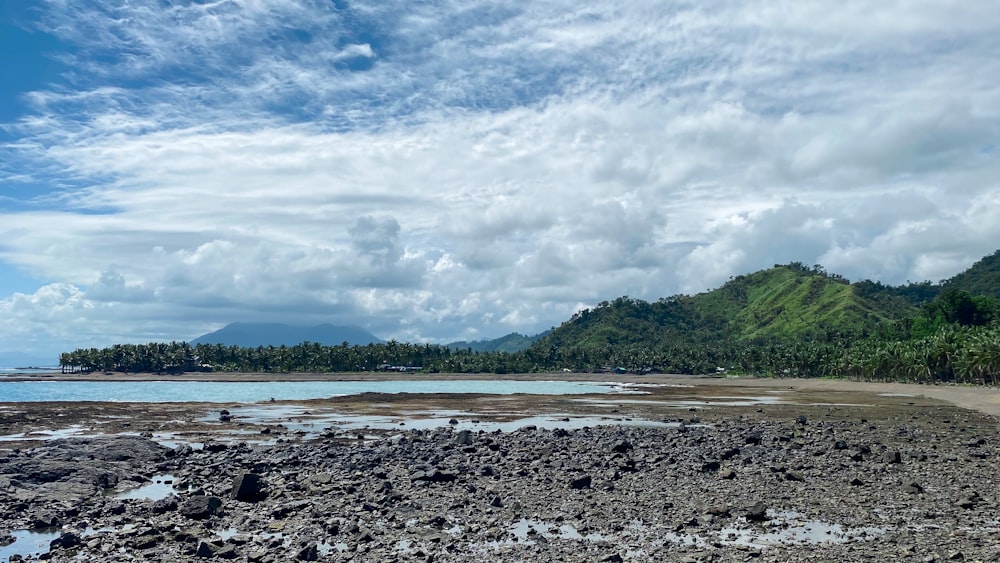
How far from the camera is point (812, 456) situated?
33344mm

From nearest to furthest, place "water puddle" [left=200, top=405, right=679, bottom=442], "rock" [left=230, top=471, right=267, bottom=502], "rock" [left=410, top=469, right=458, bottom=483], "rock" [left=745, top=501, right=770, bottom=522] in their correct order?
"rock" [left=745, top=501, right=770, bottom=522] → "rock" [left=230, top=471, right=267, bottom=502] → "rock" [left=410, top=469, right=458, bottom=483] → "water puddle" [left=200, top=405, right=679, bottom=442]

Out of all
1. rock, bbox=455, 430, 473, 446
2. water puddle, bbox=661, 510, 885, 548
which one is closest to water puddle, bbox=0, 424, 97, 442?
rock, bbox=455, 430, 473, 446

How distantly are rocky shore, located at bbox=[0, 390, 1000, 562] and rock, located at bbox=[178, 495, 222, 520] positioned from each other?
0.06 metres

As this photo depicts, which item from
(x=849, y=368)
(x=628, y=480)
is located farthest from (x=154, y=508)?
(x=849, y=368)

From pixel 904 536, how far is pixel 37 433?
50.9 m

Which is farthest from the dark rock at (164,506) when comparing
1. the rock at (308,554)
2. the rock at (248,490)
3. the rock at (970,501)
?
the rock at (970,501)

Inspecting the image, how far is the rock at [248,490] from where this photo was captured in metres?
25.2

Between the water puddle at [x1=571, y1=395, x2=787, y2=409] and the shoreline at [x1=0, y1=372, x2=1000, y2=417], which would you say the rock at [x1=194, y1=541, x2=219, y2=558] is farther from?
the water puddle at [x1=571, y1=395, x2=787, y2=409]

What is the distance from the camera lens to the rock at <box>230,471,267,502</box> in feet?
82.5

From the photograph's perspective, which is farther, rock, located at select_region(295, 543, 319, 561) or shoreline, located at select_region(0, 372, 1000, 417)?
shoreline, located at select_region(0, 372, 1000, 417)

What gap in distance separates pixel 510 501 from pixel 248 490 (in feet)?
28.7

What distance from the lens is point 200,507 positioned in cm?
2278

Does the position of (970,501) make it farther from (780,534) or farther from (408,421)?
(408,421)

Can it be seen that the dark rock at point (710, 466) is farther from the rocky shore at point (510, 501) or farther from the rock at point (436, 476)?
the rock at point (436, 476)
